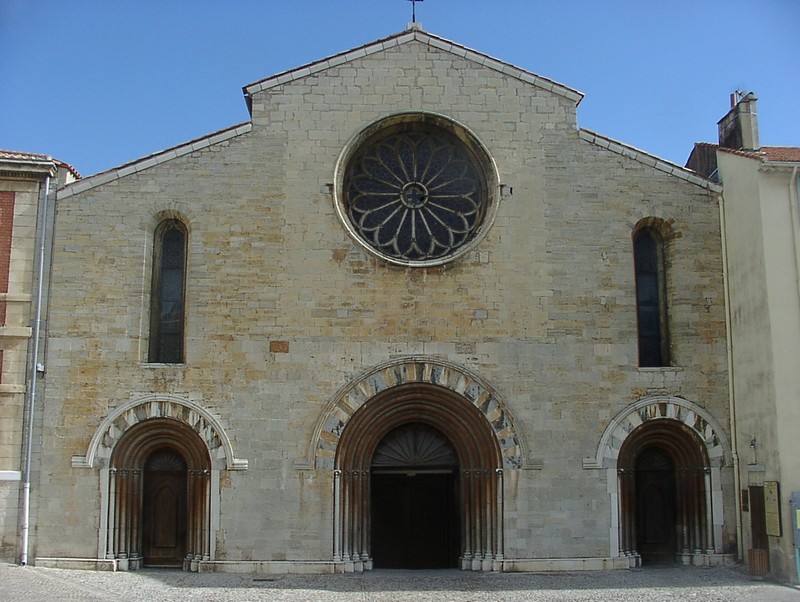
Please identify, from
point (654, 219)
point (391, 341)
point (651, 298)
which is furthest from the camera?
point (651, 298)

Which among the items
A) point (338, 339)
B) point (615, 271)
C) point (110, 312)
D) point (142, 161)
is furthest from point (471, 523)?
point (142, 161)

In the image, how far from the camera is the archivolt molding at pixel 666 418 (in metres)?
19.1

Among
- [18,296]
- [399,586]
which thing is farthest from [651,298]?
[18,296]

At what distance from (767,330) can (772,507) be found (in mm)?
2994

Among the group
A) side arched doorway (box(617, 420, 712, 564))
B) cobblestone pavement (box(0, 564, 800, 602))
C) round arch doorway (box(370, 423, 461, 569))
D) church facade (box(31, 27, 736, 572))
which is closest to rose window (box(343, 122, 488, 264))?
church facade (box(31, 27, 736, 572))

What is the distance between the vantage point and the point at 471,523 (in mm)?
19109

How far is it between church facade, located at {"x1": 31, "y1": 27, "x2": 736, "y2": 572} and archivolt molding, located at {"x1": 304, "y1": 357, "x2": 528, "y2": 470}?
0.13 feet

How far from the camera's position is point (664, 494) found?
19.8m

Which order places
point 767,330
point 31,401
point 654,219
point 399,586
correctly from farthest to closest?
point 654,219 < point 31,401 < point 767,330 < point 399,586

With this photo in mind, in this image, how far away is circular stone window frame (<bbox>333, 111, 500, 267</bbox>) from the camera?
1953 centimetres

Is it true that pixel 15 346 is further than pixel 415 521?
No

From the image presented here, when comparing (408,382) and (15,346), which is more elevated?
(15,346)

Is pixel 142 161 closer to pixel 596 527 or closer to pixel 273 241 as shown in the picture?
pixel 273 241

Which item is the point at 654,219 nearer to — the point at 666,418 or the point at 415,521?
the point at 666,418
